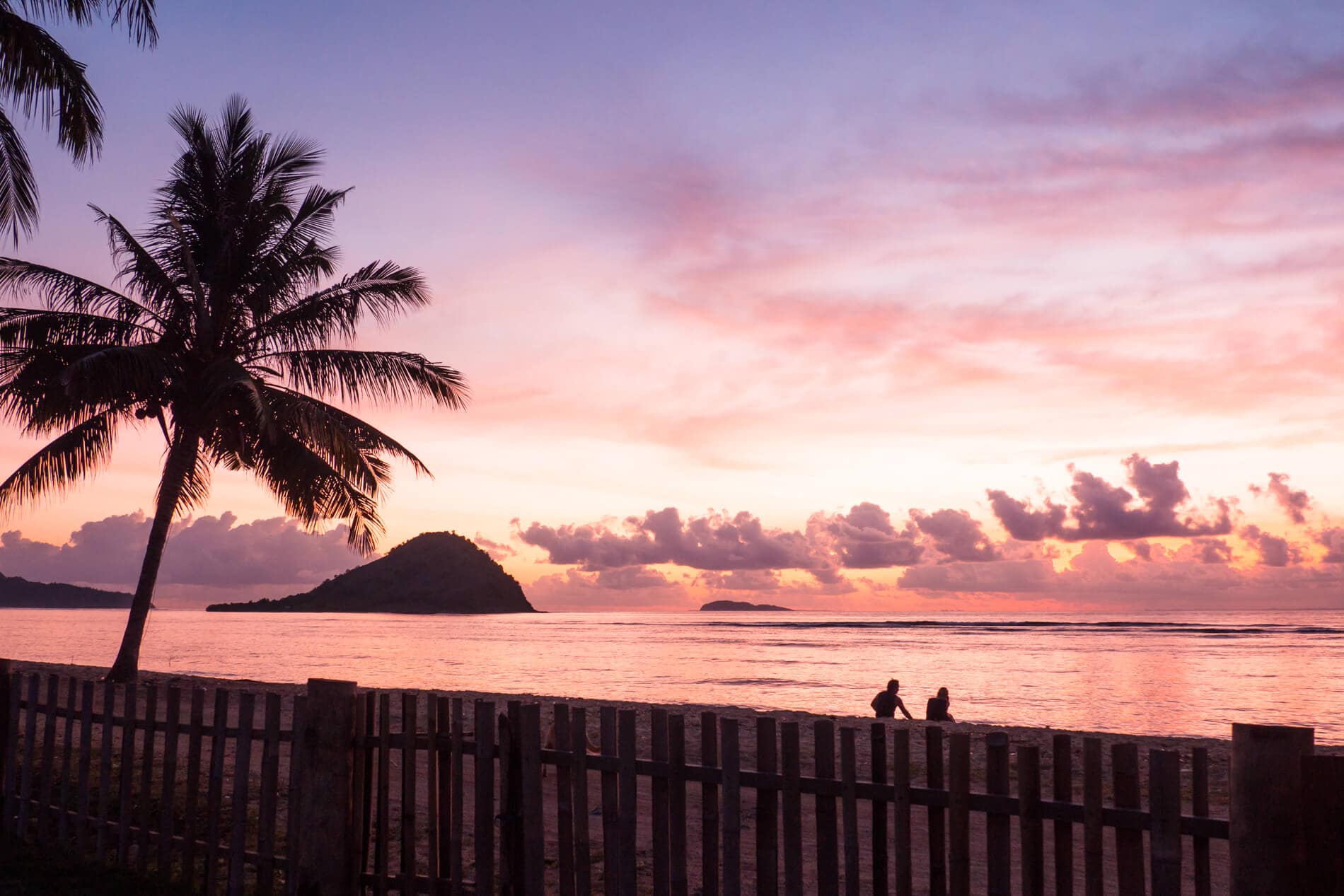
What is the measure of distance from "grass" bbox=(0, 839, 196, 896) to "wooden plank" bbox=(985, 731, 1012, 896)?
5.37m

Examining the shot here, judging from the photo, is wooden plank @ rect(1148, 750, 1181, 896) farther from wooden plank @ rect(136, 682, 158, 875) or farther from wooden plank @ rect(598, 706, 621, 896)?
wooden plank @ rect(136, 682, 158, 875)

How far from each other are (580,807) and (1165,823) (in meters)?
2.89

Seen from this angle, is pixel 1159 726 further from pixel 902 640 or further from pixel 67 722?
pixel 902 640

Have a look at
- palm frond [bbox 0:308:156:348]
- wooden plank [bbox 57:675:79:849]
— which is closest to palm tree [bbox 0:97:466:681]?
palm frond [bbox 0:308:156:348]

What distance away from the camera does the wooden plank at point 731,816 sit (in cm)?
505

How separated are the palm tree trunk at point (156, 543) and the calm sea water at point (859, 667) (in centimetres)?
1400

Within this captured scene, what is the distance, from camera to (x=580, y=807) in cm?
548

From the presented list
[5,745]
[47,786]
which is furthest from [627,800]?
[5,745]

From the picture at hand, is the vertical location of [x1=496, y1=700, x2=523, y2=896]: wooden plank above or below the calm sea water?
above

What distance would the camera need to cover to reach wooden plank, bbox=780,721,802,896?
192 inches

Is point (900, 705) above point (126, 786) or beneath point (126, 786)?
beneath

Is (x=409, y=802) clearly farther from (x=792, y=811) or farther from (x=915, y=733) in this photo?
(x=915, y=733)

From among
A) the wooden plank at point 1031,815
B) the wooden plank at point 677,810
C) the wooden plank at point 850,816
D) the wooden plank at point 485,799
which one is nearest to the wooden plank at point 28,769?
the wooden plank at point 485,799

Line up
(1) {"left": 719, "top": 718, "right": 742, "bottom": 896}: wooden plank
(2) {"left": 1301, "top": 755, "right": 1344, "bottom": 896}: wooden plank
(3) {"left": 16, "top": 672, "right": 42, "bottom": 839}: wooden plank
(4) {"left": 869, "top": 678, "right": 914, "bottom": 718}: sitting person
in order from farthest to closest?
(4) {"left": 869, "top": 678, "right": 914, "bottom": 718}: sitting person
(3) {"left": 16, "top": 672, "right": 42, "bottom": 839}: wooden plank
(1) {"left": 719, "top": 718, "right": 742, "bottom": 896}: wooden plank
(2) {"left": 1301, "top": 755, "right": 1344, "bottom": 896}: wooden plank
